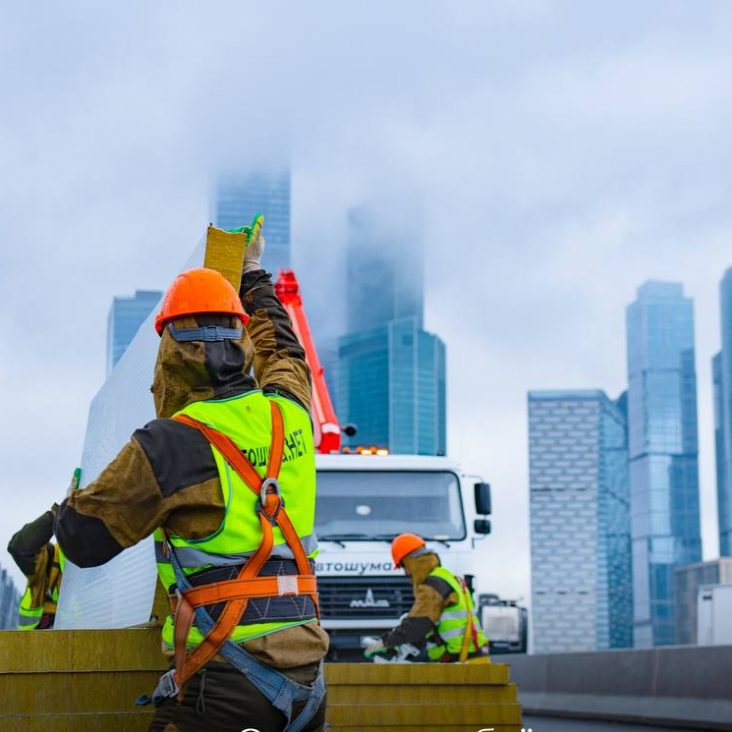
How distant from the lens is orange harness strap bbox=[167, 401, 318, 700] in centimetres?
369

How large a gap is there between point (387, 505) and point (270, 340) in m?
10.5

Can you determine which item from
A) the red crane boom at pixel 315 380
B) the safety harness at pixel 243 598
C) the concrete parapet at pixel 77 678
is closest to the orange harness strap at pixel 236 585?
the safety harness at pixel 243 598

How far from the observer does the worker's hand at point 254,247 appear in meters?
5.13

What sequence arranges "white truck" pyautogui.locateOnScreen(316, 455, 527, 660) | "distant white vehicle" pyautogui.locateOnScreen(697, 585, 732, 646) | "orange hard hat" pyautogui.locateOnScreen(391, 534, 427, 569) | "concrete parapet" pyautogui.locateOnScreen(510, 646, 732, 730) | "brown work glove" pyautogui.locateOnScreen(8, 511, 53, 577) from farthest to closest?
"distant white vehicle" pyautogui.locateOnScreen(697, 585, 732, 646), "concrete parapet" pyautogui.locateOnScreen(510, 646, 732, 730), "white truck" pyautogui.locateOnScreen(316, 455, 527, 660), "orange hard hat" pyautogui.locateOnScreen(391, 534, 427, 569), "brown work glove" pyautogui.locateOnScreen(8, 511, 53, 577)

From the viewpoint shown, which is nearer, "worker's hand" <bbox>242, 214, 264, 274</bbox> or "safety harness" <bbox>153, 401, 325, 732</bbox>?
"safety harness" <bbox>153, 401, 325, 732</bbox>

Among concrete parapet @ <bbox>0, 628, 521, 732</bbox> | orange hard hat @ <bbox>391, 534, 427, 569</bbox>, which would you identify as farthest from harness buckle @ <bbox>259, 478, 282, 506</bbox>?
orange hard hat @ <bbox>391, 534, 427, 569</bbox>

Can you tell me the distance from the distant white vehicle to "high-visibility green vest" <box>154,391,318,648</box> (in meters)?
29.9

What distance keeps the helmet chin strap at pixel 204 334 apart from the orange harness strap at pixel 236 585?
0.89ft

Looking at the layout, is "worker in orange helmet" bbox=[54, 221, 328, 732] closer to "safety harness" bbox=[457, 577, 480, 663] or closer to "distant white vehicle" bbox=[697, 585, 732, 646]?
"safety harness" bbox=[457, 577, 480, 663]

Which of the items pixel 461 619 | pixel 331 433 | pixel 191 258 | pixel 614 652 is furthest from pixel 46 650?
pixel 614 652

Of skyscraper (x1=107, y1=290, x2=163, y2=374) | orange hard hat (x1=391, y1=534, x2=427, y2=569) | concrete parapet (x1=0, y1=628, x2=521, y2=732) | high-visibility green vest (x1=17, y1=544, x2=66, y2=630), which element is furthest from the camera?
skyscraper (x1=107, y1=290, x2=163, y2=374)

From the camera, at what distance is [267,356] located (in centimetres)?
467

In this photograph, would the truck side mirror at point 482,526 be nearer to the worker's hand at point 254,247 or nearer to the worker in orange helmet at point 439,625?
the worker in orange helmet at point 439,625

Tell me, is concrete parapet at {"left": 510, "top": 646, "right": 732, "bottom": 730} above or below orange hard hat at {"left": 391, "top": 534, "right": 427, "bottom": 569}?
below
